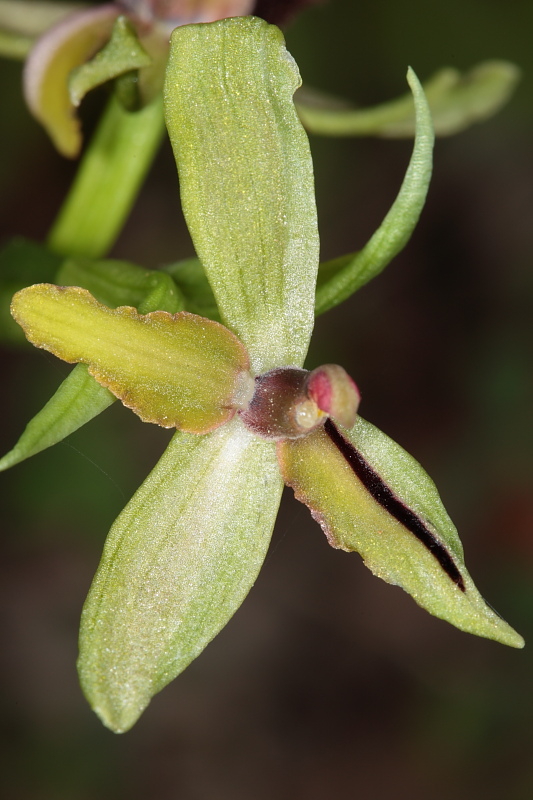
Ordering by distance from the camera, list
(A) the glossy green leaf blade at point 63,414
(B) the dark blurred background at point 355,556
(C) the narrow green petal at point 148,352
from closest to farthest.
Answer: (A) the glossy green leaf blade at point 63,414, (C) the narrow green petal at point 148,352, (B) the dark blurred background at point 355,556

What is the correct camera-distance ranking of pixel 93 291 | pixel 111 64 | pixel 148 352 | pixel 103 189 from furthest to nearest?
pixel 103 189, pixel 93 291, pixel 111 64, pixel 148 352

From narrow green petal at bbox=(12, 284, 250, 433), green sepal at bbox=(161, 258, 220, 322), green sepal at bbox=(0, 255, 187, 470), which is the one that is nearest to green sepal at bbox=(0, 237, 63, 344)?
green sepal at bbox=(0, 255, 187, 470)

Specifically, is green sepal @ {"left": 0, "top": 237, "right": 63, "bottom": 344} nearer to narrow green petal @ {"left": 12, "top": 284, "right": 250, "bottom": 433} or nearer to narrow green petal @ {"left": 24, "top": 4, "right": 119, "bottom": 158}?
narrow green petal @ {"left": 24, "top": 4, "right": 119, "bottom": 158}

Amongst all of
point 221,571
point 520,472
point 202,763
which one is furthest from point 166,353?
point 202,763

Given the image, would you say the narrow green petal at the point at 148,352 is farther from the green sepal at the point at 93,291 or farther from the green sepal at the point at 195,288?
the green sepal at the point at 195,288

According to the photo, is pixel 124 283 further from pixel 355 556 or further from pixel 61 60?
pixel 355 556

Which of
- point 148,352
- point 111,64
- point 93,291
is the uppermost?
point 111,64

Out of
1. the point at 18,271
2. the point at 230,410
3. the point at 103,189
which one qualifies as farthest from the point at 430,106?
the point at 230,410

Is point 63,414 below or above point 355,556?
above

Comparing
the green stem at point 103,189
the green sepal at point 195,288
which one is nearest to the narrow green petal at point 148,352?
the green sepal at point 195,288
